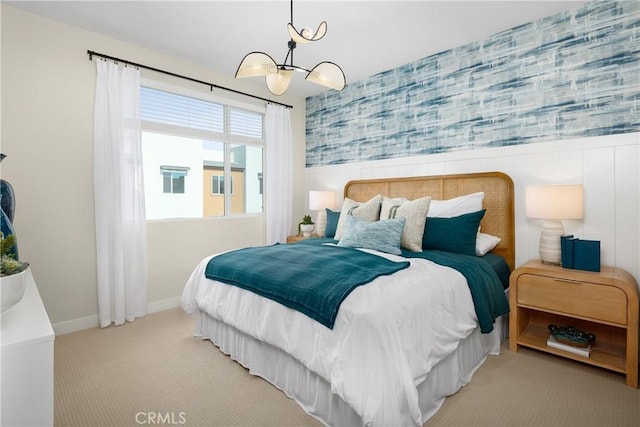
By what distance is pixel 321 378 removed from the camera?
171 cm

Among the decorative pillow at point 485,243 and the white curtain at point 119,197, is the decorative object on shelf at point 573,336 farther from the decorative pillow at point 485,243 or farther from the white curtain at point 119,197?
the white curtain at point 119,197

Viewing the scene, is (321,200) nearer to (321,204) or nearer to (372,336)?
(321,204)

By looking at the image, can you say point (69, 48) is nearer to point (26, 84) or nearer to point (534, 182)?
point (26, 84)

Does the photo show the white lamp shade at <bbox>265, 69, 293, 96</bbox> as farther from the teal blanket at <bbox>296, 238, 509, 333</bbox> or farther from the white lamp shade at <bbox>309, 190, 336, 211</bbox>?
the white lamp shade at <bbox>309, 190, 336, 211</bbox>

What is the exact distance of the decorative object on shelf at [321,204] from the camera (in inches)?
162

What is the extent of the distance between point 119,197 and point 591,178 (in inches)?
156

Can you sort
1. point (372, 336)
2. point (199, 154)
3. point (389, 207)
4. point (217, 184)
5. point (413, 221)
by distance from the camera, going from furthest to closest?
1. point (217, 184)
2. point (199, 154)
3. point (389, 207)
4. point (413, 221)
5. point (372, 336)

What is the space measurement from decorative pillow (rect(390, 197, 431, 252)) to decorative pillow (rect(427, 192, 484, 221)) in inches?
10.0

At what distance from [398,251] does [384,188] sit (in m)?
1.37

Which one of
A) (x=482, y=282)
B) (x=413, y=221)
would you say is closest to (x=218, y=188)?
(x=413, y=221)

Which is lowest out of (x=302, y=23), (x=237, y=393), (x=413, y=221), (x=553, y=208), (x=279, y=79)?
(x=237, y=393)

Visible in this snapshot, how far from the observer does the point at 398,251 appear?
2.55 m

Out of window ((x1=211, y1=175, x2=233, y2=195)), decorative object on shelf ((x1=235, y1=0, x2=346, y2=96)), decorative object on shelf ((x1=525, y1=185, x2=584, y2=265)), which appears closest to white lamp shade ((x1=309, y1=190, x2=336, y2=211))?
window ((x1=211, y1=175, x2=233, y2=195))

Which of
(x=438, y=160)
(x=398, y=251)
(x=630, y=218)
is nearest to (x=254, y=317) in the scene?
(x=398, y=251)
